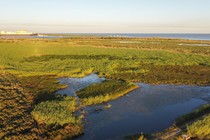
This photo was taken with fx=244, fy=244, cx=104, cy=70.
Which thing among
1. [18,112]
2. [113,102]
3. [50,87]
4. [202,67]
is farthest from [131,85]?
[202,67]

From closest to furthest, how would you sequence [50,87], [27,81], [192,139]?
[192,139]
[50,87]
[27,81]

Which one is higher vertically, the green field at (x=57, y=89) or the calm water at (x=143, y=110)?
the green field at (x=57, y=89)

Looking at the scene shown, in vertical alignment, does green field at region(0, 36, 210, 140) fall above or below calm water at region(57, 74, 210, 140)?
above

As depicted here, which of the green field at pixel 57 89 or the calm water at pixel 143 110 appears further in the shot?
the calm water at pixel 143 110

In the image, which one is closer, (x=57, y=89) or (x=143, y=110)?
(x=143, y=110)

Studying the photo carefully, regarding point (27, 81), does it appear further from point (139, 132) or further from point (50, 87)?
point (139, 132)

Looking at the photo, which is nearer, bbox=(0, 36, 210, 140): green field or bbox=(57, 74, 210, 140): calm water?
bbox=(0, 36, 210, 140): green field

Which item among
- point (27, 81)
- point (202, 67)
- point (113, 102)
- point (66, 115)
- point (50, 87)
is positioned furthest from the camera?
point (202, 67)

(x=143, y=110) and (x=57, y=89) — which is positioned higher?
(x=57, y=89)
